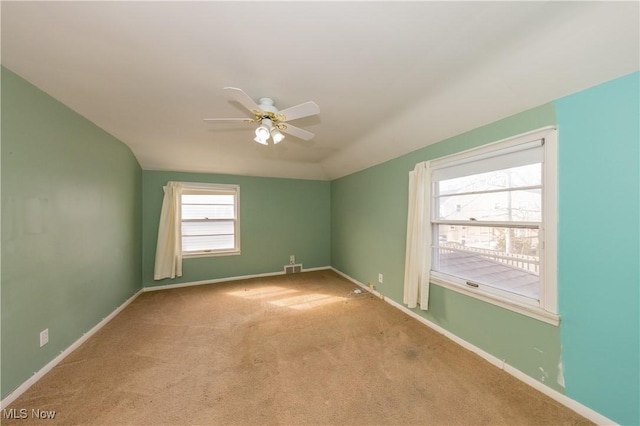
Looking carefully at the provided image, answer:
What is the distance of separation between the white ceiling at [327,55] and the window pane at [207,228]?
2.24 m

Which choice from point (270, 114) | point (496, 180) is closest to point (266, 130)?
point (270, 114)

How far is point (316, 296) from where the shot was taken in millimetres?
3557

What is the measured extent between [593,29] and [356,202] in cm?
319

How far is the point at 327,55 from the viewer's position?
146cm

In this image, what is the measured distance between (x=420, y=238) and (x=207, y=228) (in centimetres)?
387

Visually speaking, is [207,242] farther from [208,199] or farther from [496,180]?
[496,180]

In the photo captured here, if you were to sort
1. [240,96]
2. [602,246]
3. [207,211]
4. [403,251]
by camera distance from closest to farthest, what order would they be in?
[602,246], [240,96], [403,251], [207,211]

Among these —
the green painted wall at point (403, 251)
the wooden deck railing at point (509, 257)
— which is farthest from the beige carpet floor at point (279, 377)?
the wooden deck railing at point (509, 257)

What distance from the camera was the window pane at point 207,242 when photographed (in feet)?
13.7

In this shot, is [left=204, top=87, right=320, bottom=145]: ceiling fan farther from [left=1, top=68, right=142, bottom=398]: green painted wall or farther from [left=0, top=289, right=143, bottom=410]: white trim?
[left=0, top=289, right=143, bottom=410]: white trim

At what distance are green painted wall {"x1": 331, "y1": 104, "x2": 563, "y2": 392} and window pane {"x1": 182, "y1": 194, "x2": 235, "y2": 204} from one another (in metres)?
2.30

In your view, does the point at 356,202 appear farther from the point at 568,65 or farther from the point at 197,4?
the point at 197,4

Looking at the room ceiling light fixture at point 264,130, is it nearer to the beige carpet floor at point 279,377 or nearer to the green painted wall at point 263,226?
the beige carpet floor at point 279,377

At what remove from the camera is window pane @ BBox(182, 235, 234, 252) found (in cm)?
417
